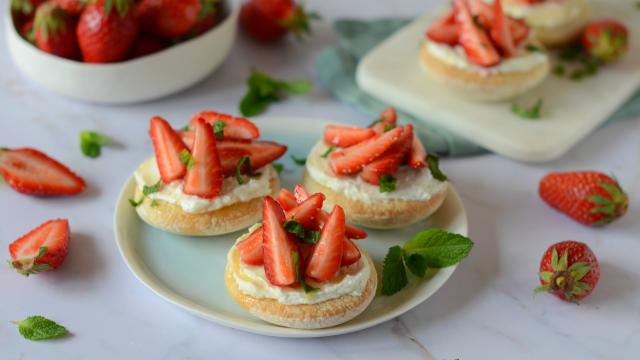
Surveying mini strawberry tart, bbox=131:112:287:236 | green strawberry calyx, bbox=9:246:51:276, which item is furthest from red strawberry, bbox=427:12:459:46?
green strawberry calyx, bbox=9:246:51:276

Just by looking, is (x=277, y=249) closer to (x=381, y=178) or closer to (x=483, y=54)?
(x=381, y=178)

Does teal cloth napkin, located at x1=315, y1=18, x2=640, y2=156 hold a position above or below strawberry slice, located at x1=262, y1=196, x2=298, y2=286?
below

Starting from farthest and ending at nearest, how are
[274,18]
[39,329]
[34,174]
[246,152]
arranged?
1. [274,18]
2. [34,174]
3. [246,152]
4. [39,329]

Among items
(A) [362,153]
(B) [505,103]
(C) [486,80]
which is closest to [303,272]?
(A) [362,153]

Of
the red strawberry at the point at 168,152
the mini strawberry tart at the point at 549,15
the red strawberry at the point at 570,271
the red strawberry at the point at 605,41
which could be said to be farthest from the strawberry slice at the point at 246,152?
the red strawberry at the point at 605,41

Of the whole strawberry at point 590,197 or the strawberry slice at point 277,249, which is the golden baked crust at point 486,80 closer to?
the whole strawberry at point 590,197

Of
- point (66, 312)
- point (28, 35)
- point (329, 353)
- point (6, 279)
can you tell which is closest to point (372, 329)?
point (329, 353)

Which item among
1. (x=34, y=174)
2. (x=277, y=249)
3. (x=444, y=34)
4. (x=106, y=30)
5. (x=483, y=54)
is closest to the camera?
(x=277, y=249)

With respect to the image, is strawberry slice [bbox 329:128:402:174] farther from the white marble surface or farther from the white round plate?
the white marble surface
